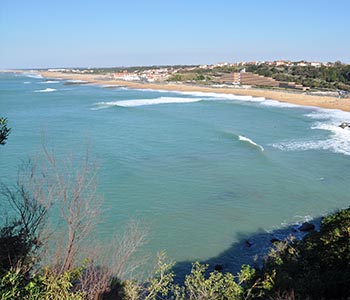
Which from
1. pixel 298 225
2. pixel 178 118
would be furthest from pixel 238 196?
pixel 178 118

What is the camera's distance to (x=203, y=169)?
2502 centimetres

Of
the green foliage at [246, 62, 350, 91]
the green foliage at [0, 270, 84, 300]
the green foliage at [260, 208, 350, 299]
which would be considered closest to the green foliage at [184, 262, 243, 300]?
the green foliage at [260, 208, 350, 299]

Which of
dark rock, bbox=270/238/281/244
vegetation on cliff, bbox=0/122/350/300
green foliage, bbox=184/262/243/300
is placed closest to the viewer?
vegetation on cliff, bbox=0/122/350/300

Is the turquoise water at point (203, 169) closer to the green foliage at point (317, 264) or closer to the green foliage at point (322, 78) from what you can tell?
the green foliage at point (317, 264)

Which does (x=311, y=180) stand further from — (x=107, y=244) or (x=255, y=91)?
(x=255, y=91)

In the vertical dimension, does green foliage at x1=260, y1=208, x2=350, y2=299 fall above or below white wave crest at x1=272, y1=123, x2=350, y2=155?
above

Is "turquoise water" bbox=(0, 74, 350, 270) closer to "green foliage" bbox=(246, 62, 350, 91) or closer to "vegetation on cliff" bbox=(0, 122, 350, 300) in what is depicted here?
"vegetation on cliff" bbox=(0, 122, 350, 300)

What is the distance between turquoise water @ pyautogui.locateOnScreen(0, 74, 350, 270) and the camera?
17.1 m

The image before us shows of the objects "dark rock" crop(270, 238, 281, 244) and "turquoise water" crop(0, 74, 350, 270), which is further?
"turquoise water" crop(0, 74, 350, 270)

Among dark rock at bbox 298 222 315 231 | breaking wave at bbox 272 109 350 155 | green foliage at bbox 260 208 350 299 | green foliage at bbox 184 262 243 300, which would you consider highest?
green foliage at bbox 184 262 243 300

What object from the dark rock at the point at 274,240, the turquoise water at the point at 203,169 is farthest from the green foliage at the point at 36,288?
the dark rock at the point at 274,240

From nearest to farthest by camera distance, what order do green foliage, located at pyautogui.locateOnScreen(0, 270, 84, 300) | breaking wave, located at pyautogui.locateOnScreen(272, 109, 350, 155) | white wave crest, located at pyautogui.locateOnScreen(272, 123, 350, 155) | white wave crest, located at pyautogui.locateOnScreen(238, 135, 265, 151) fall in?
green foliage, located at pyautogui.locateOnScreen(0, 270, 84, 300) < white wave crest, located at pyautogui.locateOnScreen(272, 123, 350, 155) < breaking wave, located at pyautogui.locateOnScreen(272, 109, 350, 155) < white wave crest, located at pyautogui.locateOnScreen(238, 135, 265, 151)

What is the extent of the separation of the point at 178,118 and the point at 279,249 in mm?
35956

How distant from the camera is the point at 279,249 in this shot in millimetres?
13414
